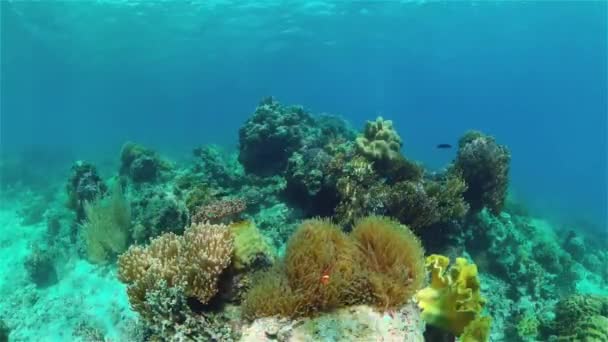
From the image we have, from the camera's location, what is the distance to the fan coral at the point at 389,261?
4.62 meters

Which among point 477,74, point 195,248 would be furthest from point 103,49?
point 477,74

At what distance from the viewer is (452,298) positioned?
17.3 ft

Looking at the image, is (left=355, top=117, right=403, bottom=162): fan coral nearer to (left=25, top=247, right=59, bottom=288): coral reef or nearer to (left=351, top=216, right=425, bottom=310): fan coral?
(left=351, top=216, right=425, bottom=310): fan coral

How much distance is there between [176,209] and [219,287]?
467 cm

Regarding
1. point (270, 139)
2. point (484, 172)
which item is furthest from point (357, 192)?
point (270, 139)

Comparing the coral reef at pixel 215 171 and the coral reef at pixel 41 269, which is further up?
the coral reef at pixel 215 171

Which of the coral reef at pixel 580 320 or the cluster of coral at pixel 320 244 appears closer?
the cluster of coral at pixel 320 244

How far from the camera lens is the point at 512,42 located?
172ft

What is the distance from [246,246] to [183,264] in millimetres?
848

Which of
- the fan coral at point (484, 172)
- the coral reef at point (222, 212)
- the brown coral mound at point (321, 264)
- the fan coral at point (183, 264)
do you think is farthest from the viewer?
the fan coral at point (484, 172)

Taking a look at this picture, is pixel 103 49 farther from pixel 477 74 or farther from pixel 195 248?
pixel 477 74

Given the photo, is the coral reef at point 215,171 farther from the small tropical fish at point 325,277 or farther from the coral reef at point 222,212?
the small tropical fish at point 325,277

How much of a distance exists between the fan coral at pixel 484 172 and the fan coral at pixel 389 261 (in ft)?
19.6

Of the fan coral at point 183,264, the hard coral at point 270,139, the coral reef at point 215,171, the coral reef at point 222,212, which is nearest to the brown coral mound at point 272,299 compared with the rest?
the fan coral at point 183,264
